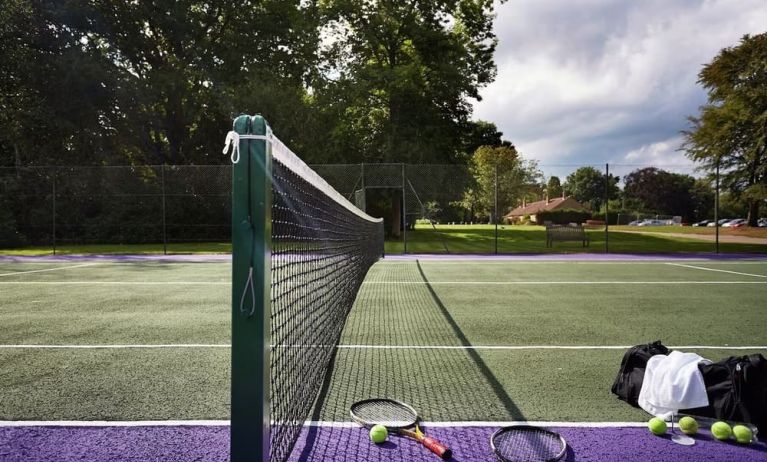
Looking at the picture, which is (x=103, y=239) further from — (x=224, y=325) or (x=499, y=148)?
(x=499, y=148)

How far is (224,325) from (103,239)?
66.6 ft

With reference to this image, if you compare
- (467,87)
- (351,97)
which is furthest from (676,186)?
(351,97)

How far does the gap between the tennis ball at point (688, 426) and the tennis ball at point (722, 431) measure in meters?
0.11

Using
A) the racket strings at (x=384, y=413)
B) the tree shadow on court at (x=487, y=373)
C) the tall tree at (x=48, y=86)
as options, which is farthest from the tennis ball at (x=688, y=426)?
the tall tree at (x=48, y=86)

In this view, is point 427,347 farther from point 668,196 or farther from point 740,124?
point 668,196

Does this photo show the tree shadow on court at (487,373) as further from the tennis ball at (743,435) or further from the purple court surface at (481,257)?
the purple court surface at (481,257)

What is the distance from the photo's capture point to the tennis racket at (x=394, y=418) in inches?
124

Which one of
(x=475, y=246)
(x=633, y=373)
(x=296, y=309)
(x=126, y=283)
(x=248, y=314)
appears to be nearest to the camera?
(x=248, y=314)

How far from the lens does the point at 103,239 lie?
2411cm

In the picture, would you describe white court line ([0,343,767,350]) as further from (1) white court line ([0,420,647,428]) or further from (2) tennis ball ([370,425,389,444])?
(2) tennis ball ([370,425,389,444])

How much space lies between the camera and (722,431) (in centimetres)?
338

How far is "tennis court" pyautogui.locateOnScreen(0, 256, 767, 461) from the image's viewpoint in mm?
3322

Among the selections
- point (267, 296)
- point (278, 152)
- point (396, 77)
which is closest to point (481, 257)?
point (396, 77)

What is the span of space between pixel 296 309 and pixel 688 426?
2.86 metres
